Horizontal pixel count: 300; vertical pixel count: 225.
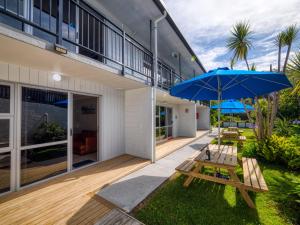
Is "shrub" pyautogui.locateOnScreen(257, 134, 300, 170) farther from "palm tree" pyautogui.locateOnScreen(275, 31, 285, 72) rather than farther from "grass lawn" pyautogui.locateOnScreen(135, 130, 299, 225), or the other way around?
"palm tree" pyautogui.locateOnScreen(275, 31, 285, 72)

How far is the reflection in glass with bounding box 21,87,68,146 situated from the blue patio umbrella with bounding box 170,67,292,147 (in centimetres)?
347

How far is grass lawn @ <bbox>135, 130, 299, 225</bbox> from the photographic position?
2.79m

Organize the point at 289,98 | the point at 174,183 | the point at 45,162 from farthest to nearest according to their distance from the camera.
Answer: the point at 289,98
the point at 45,162
the point at 174,183

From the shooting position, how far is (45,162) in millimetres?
4516

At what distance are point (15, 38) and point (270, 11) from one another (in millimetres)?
8102

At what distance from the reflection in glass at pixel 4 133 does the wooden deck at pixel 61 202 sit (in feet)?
3.85

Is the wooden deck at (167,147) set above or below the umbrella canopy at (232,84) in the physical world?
below

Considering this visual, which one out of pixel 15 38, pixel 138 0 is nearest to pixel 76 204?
pixel 15 38

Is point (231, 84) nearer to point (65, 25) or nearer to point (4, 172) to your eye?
point (4, 172)

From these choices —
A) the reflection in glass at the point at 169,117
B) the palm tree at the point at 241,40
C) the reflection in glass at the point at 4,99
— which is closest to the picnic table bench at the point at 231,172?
the reflection in glass at the point at 4,99

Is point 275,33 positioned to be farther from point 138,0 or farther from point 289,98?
point 289,98

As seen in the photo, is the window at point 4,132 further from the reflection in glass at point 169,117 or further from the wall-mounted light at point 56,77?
the reflection in glass at point 169,117

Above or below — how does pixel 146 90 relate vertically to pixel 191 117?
above

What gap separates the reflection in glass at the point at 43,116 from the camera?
13.0 ft
